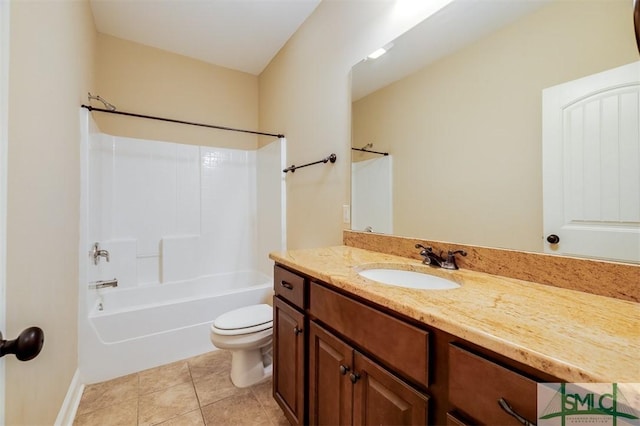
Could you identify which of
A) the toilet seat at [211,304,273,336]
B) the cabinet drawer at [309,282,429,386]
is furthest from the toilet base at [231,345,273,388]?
the cabinet drawer at [309,282,429,386]

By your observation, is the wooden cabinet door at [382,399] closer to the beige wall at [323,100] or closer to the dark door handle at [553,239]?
the dark door handle at [553,239]

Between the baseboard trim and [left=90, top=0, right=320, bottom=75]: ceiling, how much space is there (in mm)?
2612

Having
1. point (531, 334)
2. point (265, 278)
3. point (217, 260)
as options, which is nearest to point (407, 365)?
point (531, 334)

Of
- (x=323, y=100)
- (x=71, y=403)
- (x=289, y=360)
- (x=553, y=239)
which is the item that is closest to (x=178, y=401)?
(x=71, y=403)

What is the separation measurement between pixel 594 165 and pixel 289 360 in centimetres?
134

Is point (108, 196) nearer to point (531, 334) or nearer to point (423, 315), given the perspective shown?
point (423, 315)

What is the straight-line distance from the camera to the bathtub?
5.74ft

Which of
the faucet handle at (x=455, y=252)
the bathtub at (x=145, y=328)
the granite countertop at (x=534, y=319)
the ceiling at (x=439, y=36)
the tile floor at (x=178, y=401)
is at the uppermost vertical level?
the ceiling at (x=439, y=36)

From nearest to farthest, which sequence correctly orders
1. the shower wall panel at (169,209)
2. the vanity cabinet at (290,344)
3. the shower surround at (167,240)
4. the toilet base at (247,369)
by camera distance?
the vanity cabinet at (290,344) → the toilet base at (247,369) → the shower surround at (167,240) → the shower wall panel at (169,209)

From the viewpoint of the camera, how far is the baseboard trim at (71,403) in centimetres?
130

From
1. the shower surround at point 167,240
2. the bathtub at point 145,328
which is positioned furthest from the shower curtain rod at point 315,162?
the bathtub at point 145,328

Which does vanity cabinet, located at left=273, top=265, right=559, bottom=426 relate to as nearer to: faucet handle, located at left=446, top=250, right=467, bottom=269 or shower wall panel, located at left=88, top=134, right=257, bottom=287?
faucet handle, located at left=446, top=250, right=467, bottom=269

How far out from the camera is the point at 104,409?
1488mm

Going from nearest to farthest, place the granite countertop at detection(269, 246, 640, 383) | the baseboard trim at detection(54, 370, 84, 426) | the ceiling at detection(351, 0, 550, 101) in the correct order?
1. the granite countertop at detection(269, 246, 640, 383)
2. the ceiling at detection(351, 0, 550, 101)
3. the baseboard trim at detection(54, 370, 84, 426)
